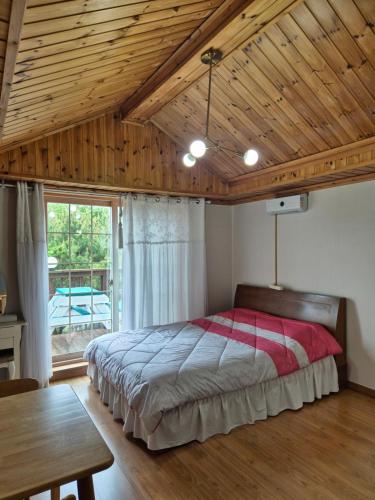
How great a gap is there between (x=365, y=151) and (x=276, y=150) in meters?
0.89

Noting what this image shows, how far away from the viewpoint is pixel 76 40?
65.5 inches

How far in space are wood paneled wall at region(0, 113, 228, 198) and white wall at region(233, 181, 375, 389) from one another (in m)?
1.18

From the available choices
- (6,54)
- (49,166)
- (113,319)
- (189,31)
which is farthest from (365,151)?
(113,319)

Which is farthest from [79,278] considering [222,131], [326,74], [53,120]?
[326,74]

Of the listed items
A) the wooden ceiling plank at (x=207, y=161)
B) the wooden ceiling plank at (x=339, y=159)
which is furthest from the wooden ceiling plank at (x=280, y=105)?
the wooden ceiling plank at (x=207, y=161)

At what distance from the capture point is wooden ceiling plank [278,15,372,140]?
7.48ft

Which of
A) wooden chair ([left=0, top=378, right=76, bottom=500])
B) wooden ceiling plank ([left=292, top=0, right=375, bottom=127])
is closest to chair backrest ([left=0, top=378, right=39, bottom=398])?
wooden chair ([left=0, top=378, right=76, bottom=500])

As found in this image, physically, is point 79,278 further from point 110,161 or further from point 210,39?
point 210,39

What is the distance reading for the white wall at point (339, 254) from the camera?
339 cm

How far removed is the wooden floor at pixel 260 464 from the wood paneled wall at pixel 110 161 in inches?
98.3

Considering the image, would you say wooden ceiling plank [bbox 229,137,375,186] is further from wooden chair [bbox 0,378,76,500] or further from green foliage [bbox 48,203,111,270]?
wooden chair [bbox 0,378,76,500]

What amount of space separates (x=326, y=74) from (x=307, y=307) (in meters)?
2.41

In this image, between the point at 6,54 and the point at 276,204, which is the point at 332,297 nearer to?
the point at 276,204

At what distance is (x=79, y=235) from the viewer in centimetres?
405
